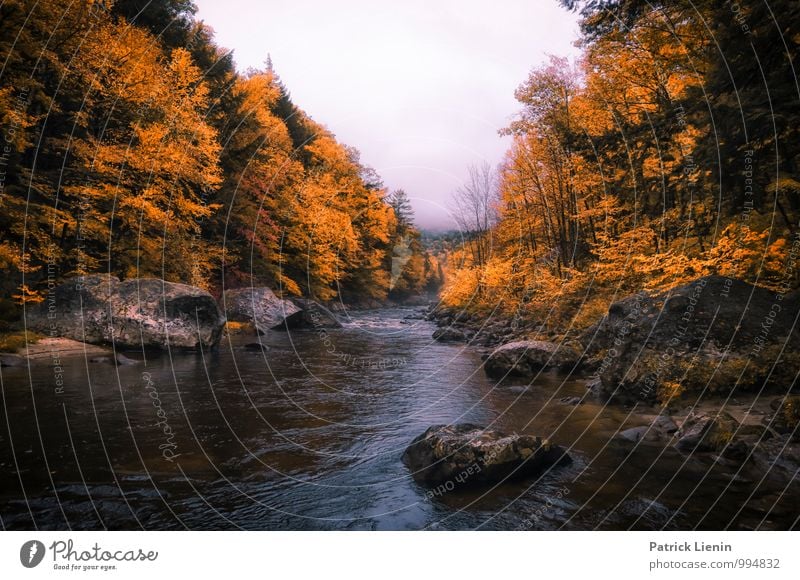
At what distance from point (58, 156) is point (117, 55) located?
4.73 meters

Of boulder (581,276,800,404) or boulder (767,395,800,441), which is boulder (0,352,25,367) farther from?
boulder (767,395,800,441)

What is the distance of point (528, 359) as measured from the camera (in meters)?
13.2

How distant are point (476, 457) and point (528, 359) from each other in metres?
8.18

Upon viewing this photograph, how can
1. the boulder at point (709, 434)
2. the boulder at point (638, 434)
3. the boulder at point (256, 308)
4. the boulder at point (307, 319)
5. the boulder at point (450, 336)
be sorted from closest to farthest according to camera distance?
the boulder at point (709, 434), the boulder at point (638, 434), the boulder at point (450, 336), the boulder at point (256, 308), the boulder at point (307, 319)

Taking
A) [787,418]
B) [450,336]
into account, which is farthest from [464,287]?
[787,418]

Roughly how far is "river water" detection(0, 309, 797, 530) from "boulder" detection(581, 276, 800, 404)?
112cm

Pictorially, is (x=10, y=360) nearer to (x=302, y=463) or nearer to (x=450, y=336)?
(x=302, y=463)

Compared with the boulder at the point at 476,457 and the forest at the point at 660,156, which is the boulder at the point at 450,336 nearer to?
the forest at the point at 660,156

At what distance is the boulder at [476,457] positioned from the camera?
5.58 m

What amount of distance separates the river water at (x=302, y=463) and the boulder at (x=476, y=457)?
206 millimetres

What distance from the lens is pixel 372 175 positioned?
42562 millimetres

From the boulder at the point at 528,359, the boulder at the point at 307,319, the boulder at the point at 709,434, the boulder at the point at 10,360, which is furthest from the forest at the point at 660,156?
the boulder at the point at 10,360

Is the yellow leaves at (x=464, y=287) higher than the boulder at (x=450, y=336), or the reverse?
the yellow leaves at (x=464, y=287)

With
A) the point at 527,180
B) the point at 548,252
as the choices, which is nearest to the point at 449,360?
the point at 548,252
